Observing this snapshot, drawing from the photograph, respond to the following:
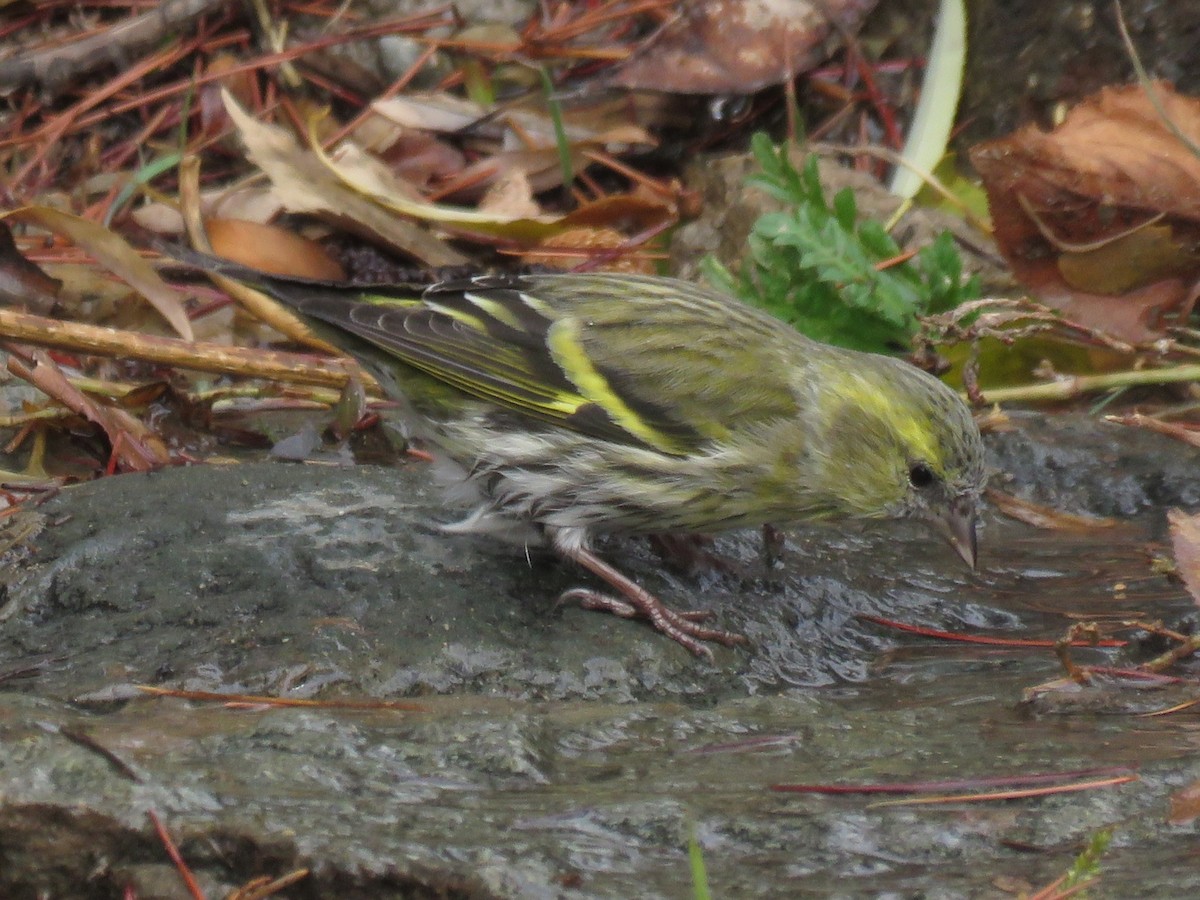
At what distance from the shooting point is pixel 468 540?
3.50 meters

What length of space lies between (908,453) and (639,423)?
0.64 m

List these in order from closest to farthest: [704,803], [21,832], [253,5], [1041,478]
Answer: [21,832]
[704,803]
[1041,478]
[253,5]

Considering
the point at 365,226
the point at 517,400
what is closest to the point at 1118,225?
the point at 517,400

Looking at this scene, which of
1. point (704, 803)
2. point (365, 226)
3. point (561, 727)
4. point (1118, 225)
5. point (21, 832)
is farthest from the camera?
point (365, 226)

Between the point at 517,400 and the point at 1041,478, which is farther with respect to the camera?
the point at 1041,478

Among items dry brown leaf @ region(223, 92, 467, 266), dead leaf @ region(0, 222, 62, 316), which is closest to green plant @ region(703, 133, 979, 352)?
dry brown leaf @ region(223, 92, 467, 266)

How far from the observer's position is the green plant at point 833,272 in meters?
4.53

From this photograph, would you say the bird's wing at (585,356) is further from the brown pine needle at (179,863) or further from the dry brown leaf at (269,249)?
the dry brown leaf at (269,249)

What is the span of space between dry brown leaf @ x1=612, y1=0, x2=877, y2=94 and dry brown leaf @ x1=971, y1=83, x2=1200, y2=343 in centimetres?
177

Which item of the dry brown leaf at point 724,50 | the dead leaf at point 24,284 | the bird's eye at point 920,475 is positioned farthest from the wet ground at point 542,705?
the dry brown leaf at point 724,50

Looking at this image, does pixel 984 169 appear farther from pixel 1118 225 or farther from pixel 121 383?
pixel 121 383

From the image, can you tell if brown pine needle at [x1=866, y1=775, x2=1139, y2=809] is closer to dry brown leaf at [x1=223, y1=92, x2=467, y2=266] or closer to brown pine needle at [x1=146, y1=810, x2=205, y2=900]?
brown pine needle at [x1=146, y1=810, x2=205, y2=900]

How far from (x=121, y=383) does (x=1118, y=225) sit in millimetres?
3176

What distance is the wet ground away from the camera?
6.87 ft
